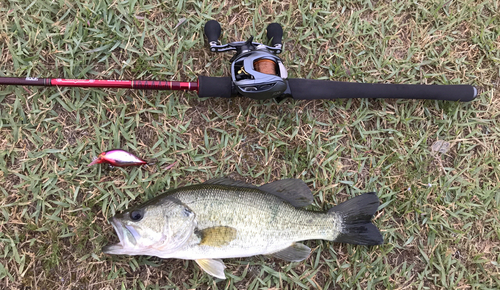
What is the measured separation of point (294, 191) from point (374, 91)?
4.02 ft

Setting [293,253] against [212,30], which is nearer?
[293,253]

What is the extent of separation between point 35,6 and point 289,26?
8.11ft

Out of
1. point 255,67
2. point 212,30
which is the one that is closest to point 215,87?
point 255,67

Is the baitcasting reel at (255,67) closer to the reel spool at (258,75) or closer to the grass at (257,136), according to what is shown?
the reel spool at (258,75)

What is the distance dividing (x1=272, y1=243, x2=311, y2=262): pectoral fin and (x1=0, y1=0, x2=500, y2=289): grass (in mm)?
220

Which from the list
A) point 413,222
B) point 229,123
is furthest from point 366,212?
point 229,123

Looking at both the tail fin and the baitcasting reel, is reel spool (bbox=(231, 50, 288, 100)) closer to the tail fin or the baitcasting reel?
the baitcasting reel

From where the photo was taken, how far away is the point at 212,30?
2.95 meters

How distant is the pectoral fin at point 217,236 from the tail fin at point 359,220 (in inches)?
37.0

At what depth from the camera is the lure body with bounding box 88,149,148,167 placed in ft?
9.24

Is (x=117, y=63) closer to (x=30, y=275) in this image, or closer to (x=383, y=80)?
(x=30, y=275)

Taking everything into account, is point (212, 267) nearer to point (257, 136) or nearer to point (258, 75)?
point (257, 136)

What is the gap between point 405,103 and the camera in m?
3.31

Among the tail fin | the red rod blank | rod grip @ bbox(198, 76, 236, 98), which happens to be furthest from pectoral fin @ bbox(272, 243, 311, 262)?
Answer: the red rod blank
